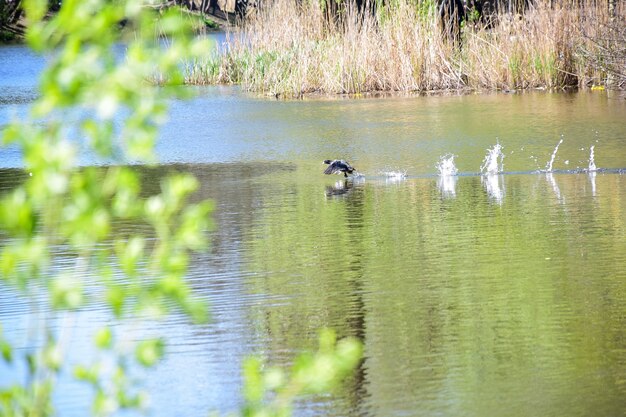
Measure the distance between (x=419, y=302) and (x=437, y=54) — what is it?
1466cm

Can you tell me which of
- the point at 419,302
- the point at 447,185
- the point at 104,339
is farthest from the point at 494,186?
the point at 104,339

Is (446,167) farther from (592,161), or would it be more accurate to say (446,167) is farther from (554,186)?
(554,186)

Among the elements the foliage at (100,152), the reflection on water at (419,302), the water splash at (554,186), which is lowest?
the reflection on water at (419,302)

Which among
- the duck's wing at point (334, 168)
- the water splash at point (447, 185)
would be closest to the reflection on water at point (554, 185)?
the water splash at point (447, 185)

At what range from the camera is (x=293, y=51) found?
70.7 ft

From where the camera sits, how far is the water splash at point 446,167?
11570mm

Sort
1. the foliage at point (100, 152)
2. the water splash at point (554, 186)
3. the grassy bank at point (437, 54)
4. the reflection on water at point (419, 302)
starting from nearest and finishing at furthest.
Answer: the foliage at point (100, 152) → the reflection on water at point (419, 302) → the water splash at point (554, 186) → the grassy bank at point (437, 54)

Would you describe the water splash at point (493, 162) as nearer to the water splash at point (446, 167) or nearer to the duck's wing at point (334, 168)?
the water splash at point (446, 167)

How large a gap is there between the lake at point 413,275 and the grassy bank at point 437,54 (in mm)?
5179

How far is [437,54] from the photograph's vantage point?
20453 mm

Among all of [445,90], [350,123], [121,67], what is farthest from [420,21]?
[121,67]

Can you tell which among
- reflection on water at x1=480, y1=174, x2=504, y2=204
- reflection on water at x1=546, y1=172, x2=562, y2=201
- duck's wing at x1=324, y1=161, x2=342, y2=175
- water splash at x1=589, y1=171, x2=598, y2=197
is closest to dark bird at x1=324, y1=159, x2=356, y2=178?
duck's wing at x1=324, y1=161, x2=342, y2=175

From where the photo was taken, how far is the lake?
490cm

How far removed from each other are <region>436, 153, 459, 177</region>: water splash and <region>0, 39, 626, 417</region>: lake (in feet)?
0.38
